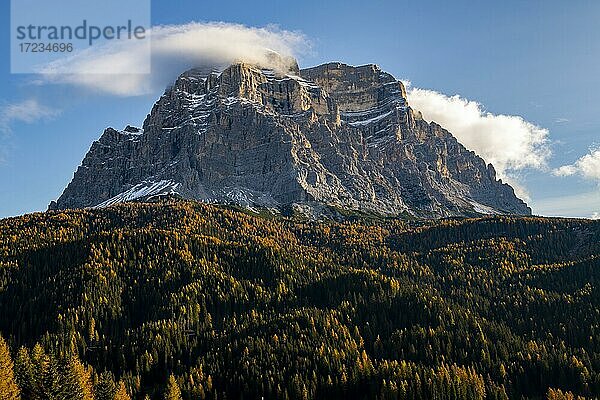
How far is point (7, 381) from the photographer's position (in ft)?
298

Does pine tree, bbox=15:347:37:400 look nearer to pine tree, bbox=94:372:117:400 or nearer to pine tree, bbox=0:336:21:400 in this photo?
pine tree, bbox=0:336:21:400

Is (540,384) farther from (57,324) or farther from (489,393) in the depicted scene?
(57,324)

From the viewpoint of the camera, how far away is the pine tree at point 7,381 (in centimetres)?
8673

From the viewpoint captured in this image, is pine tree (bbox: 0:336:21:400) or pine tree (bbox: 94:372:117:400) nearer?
pine tree (bbox: 0:336:21:400)

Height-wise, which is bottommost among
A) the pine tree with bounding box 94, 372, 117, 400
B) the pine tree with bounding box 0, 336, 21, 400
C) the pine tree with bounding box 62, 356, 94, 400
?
the pine tree with bounding box 94, 372, 117, 400

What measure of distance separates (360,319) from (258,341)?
45.4 meters

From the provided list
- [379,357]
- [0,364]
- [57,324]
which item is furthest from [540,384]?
[57,324]

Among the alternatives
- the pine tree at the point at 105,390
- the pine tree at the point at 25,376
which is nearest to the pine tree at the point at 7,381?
the pine tree at the point at 25,376

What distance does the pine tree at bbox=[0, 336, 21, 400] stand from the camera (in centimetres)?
8673

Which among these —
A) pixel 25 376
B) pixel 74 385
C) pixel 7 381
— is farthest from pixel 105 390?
pixel 7 381

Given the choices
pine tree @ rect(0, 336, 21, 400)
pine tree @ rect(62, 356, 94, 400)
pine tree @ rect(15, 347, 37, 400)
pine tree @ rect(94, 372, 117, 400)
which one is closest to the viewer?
pine tree @ rect(0, 336, 21, 400)

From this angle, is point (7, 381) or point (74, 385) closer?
point (7, 381)

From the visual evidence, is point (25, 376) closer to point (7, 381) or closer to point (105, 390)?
point (7, 381)

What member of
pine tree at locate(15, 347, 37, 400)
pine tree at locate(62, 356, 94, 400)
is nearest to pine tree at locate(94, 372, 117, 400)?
pine tree at locate(62, 356, 94, 400)
